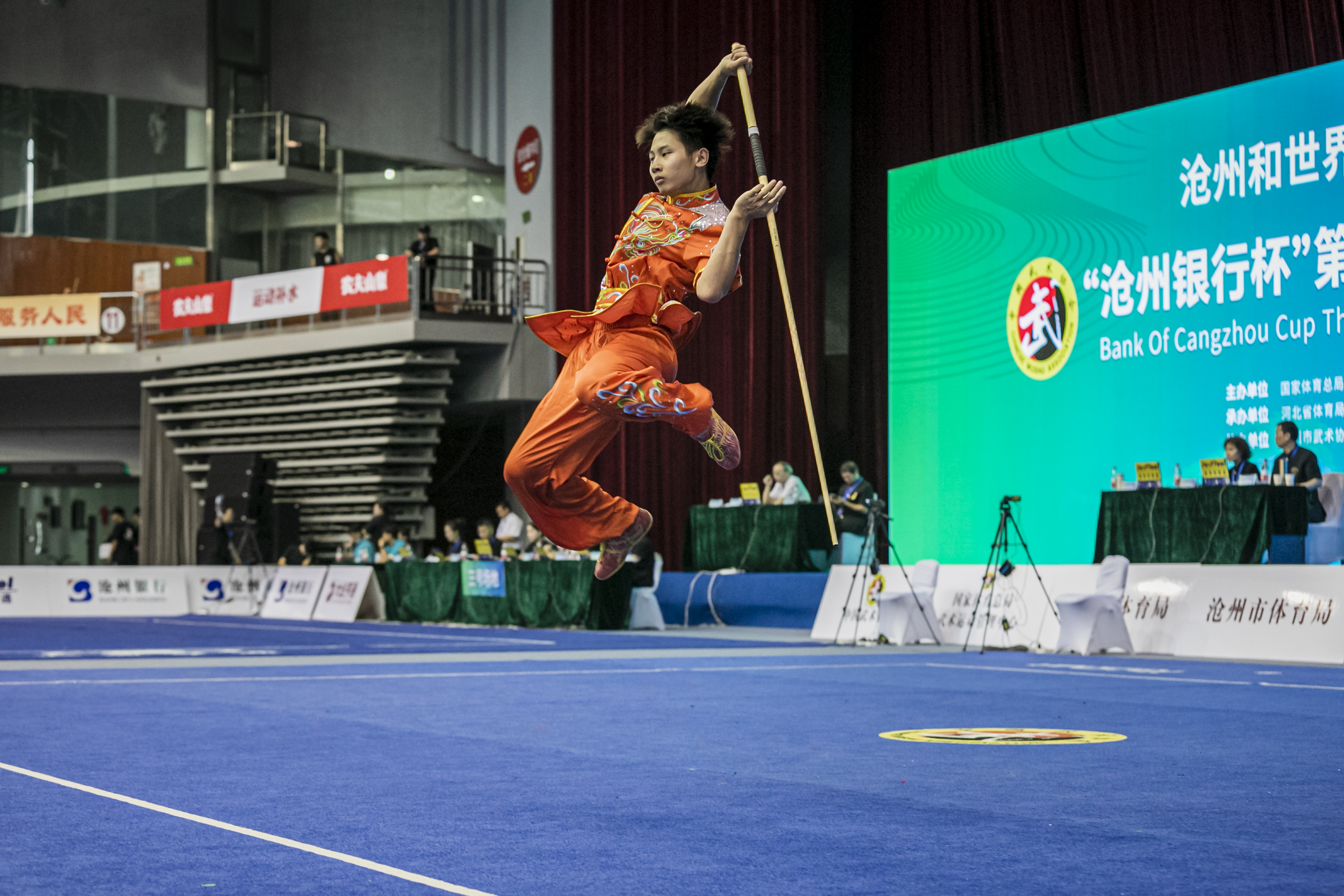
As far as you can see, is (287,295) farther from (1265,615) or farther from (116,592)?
(1265,615)

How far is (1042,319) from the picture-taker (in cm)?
1470

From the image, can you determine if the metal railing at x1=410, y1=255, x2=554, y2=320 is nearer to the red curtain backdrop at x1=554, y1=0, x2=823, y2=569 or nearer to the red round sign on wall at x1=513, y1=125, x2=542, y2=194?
the red curtain backdrop at x1=554, y1=0, x2=823, y2=569

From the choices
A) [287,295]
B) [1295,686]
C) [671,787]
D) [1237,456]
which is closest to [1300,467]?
[1237,456]

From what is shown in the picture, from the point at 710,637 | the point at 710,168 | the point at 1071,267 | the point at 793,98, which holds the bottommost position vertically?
the point at 710,637

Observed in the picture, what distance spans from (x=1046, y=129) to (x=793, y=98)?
4030 mm

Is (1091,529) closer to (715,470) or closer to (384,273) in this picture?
(715,470)

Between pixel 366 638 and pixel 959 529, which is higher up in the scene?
pixel 959 529

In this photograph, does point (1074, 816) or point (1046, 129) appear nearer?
point (1074, 816)

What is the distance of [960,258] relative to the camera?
1572 centimetres

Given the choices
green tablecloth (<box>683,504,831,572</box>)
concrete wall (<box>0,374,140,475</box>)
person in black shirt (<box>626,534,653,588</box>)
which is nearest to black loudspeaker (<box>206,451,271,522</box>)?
concrete wall (<box>0,374,140,475</box>)

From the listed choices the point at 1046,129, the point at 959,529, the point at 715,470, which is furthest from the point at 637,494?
the point at 1046,129

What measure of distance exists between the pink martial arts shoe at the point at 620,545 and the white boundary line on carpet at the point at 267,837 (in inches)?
44.8

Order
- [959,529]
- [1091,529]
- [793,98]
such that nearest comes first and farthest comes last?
[1091,529], [959,529], [793,98]

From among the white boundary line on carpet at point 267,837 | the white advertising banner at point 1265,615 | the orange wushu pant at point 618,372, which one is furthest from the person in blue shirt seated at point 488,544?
the orange wushu pant at point 618,372
